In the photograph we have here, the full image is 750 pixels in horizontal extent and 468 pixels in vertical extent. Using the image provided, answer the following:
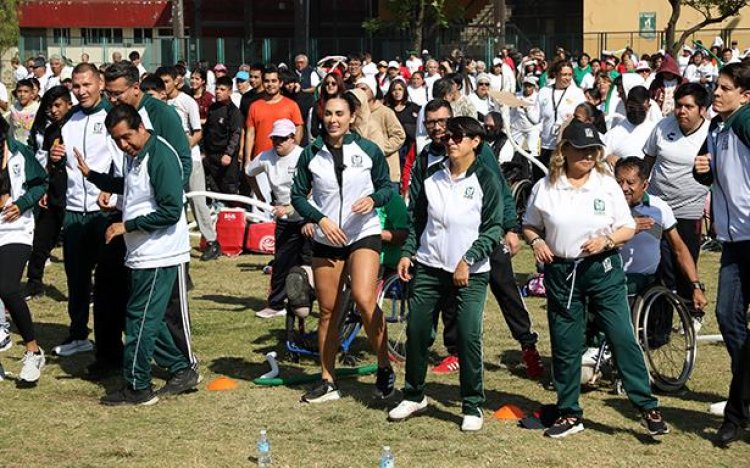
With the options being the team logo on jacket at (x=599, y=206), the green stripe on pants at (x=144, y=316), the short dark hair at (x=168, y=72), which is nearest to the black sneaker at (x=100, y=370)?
the green stripe on pants at (x=144, y=316)

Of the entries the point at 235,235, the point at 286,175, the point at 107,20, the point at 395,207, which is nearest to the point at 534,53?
the point at 235,235

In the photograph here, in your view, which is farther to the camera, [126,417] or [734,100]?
[126,417]

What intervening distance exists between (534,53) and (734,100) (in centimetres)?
2384

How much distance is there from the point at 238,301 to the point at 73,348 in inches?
98.7

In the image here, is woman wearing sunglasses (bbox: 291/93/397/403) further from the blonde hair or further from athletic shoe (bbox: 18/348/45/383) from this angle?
athletic shoe (bbox: 18/348/45/383)

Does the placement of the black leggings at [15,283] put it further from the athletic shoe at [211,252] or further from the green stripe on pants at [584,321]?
the athletic shoe at [211,252]

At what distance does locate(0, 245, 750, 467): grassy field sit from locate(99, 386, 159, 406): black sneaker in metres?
0.08

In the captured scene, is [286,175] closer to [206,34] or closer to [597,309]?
[597,309]

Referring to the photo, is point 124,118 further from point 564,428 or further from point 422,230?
point 564,428

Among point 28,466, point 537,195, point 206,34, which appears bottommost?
point 28,466

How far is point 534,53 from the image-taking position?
31250 mm

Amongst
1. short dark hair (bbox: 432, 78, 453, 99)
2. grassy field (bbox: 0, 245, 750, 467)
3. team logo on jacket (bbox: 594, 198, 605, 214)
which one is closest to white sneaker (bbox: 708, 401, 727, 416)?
grassy field (bbox: 0, 245, 750, 467)

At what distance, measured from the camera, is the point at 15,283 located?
9508 millimetres

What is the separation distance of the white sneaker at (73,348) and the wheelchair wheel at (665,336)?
4.42 meters
